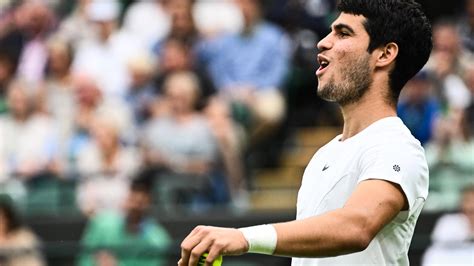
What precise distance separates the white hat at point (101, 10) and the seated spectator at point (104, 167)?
1.58 m

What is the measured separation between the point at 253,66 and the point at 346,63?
7.27 meters

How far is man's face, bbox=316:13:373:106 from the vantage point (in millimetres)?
4117

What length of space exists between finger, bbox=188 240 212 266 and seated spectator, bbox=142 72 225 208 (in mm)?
6953

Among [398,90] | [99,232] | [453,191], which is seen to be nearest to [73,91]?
[99,232]

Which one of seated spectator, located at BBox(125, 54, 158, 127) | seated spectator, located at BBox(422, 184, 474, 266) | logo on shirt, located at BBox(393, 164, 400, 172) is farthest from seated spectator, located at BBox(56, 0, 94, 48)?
logo on shirt, located at BBox(393, 164, 400, 172)

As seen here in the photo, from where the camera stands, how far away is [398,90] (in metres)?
4.19

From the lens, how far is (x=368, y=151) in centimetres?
395

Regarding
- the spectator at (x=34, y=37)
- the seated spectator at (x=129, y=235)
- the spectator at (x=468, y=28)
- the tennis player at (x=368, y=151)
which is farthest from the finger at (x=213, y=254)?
the spectator at (x=34, y=37)

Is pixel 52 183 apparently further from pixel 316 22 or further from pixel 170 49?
pixel 316 22

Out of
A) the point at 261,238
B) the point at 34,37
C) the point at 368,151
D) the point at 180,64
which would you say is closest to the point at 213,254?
the point at 261,238

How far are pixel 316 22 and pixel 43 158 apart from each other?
3190 mm

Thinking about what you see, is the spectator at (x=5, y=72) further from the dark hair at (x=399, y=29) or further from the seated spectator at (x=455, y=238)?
the dark hair at (x=399, y=29)

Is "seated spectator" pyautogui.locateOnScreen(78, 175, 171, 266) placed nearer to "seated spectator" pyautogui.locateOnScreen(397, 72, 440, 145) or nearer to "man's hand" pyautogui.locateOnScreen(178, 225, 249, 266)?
"seated spectator" pyautogui.locateOnScreen(397, 72, 440, 145)

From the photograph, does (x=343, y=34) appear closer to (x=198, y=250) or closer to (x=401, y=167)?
(x=401, y=167)
